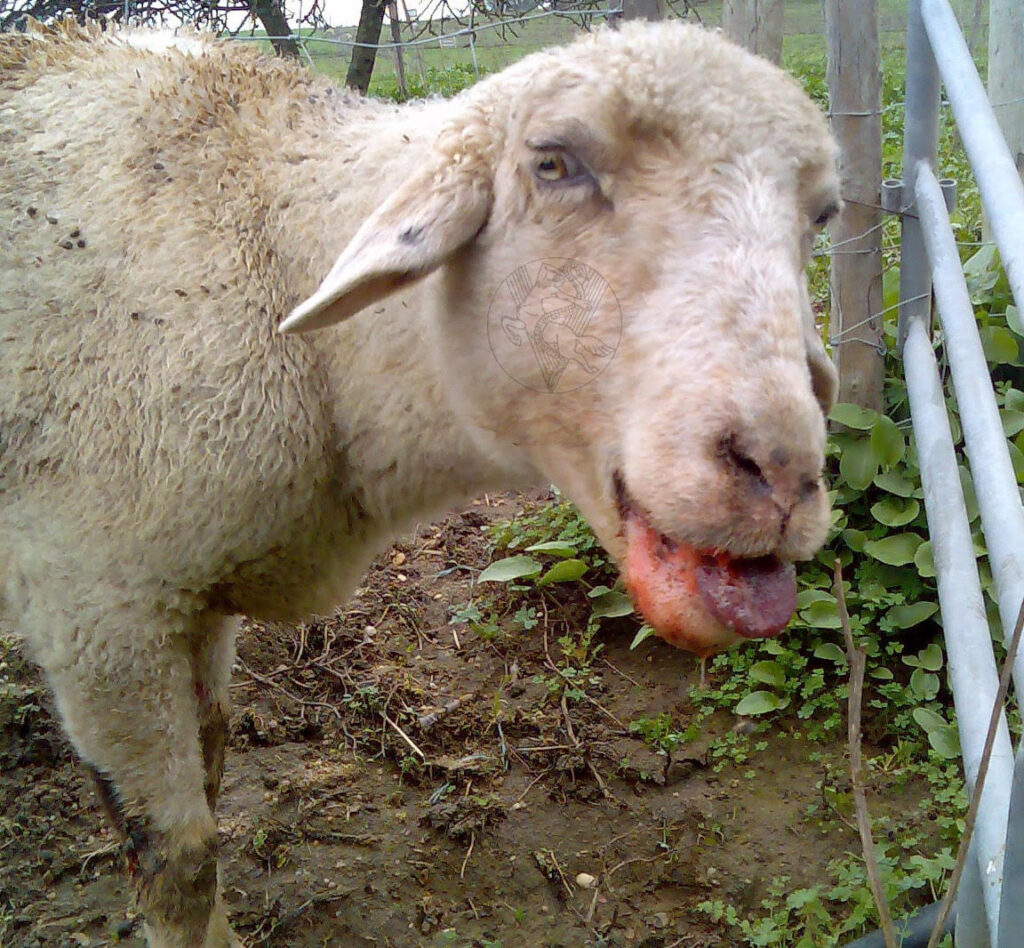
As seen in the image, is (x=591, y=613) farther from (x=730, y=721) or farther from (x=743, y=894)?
(x=743, y=894)

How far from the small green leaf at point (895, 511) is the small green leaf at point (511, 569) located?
4.16 ft

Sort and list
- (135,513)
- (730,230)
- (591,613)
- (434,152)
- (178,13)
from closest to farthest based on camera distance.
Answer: (730,230), (434,152), (135,513), (591,613), (178,13)

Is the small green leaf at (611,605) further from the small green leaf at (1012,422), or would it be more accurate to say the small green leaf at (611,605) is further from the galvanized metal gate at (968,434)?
the small green leaf at (1012,422)

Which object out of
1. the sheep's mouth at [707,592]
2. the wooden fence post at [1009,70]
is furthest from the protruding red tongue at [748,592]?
the wooden fence post at [1009,70]

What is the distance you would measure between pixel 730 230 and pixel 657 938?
199 centimetres

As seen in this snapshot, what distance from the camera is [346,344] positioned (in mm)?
2266

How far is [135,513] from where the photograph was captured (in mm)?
2160

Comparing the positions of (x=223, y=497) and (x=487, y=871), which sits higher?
(x=223, y=497)

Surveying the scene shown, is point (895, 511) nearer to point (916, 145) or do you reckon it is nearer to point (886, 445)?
point (886, 445)

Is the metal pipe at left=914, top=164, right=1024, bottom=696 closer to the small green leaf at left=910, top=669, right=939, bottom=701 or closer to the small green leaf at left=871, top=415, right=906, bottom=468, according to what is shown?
the small green leaf at left=871, top=415, right=906, bottom=468

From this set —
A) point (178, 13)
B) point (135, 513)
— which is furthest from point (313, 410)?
point (178, 13)

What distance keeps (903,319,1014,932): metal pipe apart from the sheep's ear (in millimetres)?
1391

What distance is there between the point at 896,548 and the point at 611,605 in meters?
1.03

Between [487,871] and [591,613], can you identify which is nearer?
[487,871]
